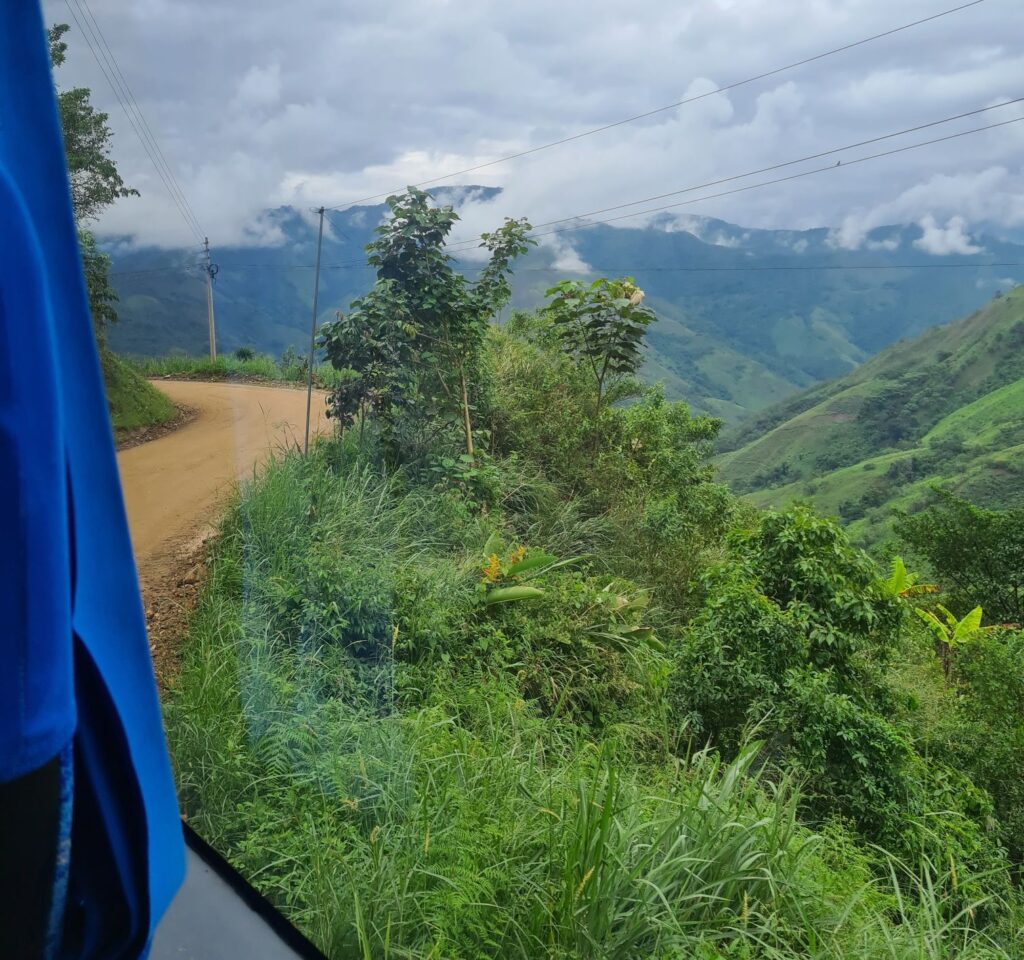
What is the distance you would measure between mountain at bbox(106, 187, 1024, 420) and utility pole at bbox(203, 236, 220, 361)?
0.02 m

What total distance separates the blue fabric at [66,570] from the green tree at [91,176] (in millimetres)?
536

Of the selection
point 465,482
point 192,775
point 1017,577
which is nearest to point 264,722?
point 192,775

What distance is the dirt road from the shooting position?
111cm

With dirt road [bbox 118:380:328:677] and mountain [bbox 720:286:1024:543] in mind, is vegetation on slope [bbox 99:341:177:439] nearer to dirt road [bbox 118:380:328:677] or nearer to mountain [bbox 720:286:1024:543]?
dirt road [bbox 118:380:328:677]

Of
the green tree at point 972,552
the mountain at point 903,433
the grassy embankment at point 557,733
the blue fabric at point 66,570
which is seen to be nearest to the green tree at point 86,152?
the blue fabric at point 66,570

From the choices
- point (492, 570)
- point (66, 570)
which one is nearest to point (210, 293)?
point (66, 570)

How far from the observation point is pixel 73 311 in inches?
15.9

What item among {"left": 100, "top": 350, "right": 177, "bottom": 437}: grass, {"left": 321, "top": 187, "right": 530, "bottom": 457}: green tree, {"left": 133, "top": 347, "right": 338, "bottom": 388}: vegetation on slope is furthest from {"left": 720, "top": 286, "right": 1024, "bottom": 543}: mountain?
{"left": 100, "top": 350, "right": 177, "bottom": 437}: grass

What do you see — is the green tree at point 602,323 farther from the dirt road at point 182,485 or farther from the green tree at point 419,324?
the dirt road at point 182,485

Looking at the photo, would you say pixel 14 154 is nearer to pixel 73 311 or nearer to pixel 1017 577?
pixel 73 311

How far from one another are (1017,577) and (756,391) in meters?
3.55

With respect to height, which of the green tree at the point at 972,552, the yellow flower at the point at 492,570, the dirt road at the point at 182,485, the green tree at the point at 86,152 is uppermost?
the green tree at the point at 86,152

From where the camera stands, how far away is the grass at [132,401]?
3.08 feet

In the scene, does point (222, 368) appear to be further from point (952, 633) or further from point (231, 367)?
point (952, 633)
